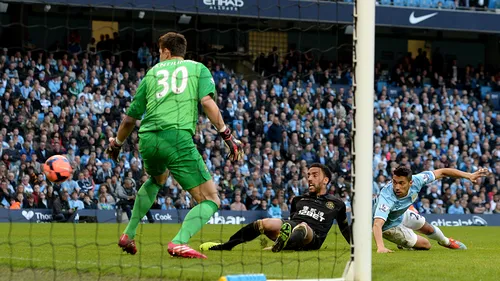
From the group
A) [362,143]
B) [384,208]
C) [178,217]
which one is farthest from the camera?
[178,217]

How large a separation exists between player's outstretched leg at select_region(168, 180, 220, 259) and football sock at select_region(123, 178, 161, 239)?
52 cm

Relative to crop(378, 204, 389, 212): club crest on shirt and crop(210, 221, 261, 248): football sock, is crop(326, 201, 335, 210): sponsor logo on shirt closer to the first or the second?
crop(378, 204, 389, 212): club crest on shirt

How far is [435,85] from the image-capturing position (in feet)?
117

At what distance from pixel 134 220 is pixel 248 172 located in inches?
610

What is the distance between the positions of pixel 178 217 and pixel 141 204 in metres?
14.2

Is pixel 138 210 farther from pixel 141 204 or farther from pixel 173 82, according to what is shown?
pixel 173 82

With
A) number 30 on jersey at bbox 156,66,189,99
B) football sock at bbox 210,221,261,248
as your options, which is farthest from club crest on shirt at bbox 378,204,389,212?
number 30 on jersey at bbox 156,66,189,99

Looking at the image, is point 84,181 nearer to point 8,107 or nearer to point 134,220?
point 8,107

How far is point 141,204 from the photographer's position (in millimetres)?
9562

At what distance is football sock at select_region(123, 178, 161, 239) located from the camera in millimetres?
9555

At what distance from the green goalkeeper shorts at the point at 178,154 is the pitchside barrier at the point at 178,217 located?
9.62m

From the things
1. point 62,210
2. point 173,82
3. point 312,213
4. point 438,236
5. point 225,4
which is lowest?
point 62,210

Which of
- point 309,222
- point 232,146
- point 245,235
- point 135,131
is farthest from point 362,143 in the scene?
point 135,131

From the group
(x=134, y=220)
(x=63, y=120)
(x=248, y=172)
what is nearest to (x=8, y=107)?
(x=63, y=120)
